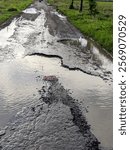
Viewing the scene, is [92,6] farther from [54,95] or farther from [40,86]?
[54,95]

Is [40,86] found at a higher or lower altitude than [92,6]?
lower

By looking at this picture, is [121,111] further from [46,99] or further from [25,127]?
[46,99]

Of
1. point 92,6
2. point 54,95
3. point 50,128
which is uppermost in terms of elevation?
point 92,6

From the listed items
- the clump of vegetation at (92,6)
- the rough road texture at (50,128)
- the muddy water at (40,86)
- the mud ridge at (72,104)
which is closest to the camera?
the rough road texture at (50,128)

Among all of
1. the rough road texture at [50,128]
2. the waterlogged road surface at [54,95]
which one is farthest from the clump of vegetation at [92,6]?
the rough road texture at [50,128]

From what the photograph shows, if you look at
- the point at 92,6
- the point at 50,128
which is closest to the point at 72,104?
the point at 50,128

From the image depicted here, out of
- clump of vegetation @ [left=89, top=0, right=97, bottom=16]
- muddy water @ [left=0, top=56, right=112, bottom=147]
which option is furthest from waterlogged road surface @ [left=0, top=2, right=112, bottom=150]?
clump of vegetation @ [left=89, top=0, right=97, bottom=16]

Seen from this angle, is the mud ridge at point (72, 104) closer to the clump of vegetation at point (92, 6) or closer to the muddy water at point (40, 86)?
the muddy water at point (40, 86)

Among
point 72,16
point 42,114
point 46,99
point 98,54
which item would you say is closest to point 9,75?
point 46,99
